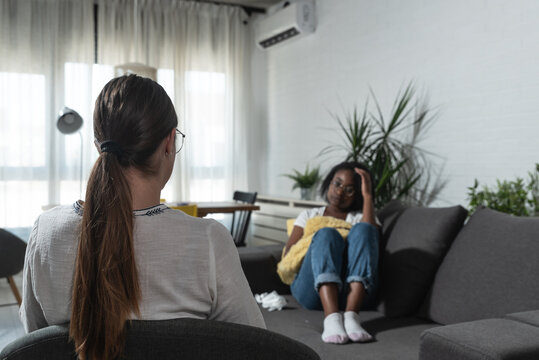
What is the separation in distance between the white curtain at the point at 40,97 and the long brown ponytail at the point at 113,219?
4293mm

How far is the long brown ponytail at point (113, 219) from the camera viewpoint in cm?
86

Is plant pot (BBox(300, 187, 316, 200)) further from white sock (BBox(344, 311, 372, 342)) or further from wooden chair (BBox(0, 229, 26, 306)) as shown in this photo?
white sock (BBox(344, 311, 372, 342))

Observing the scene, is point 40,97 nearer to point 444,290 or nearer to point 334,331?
point 334,331

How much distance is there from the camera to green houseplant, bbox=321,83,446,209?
143 inches

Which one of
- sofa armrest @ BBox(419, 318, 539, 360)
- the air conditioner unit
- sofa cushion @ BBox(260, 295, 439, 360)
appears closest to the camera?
sofa armrest @ BBox(419, 318, 539, 360)

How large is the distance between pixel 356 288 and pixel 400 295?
0.19 meters

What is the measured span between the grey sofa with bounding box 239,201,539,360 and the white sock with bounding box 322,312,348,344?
0.03m

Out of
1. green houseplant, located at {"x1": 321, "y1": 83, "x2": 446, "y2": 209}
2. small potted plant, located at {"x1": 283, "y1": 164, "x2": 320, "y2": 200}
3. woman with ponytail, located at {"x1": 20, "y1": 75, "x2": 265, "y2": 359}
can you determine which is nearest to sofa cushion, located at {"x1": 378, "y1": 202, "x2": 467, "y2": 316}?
green houseplant, located at {"x1": 321, "y1": 83, "x2": 446, "y2": 209}

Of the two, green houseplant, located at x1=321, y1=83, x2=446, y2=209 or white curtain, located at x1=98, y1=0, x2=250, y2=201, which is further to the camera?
white curtain, located at x1=98, y1=0, x2=250, y2=201

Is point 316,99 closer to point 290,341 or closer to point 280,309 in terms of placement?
point 280,309

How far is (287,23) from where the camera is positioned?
5090 mm

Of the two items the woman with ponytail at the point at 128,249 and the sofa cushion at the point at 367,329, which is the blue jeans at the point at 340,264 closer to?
the sofa cushion at the point at 367,329

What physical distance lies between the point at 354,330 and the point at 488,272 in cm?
55

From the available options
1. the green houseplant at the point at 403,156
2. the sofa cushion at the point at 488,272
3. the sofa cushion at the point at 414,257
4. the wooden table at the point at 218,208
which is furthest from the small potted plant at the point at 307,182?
the sofa cushion at the point at 488,272
